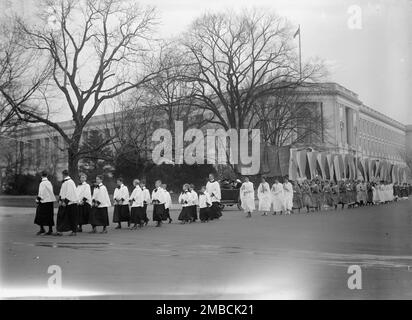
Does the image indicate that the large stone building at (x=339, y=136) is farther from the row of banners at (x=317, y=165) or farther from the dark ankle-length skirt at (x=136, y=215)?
the dark ankle-length skirt at (x=136, y=215)

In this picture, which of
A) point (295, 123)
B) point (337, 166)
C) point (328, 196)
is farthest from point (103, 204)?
point (328, 196)

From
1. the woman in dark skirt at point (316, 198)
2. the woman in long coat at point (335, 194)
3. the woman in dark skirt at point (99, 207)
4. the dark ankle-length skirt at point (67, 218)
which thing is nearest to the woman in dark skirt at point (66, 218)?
the dark ankle-length skirt at point (67, 218)

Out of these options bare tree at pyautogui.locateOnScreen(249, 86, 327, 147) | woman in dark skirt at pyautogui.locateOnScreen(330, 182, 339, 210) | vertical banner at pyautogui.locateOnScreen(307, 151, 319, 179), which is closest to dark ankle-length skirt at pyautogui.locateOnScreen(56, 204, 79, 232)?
bare tree at pyautogui.locateOnScreen(249, 86, 327, 147)

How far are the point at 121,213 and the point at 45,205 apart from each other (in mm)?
3299

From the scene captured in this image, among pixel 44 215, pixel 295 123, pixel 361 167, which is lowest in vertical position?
pixel 44 215

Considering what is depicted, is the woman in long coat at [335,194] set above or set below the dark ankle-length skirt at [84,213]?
above

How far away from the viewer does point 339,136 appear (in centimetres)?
660

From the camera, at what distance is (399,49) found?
4758 mm

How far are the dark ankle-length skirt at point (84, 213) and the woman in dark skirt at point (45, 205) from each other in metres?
1.64

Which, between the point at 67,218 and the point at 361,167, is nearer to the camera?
the point at 361,167

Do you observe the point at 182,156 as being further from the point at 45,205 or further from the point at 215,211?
the point at 215,211

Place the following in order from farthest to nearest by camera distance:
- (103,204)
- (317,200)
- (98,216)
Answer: (317,200) → (98,216) → (103,204)

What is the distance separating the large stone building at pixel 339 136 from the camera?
5.95m

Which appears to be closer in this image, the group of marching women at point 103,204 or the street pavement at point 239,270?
the street pavement at point 239,270
